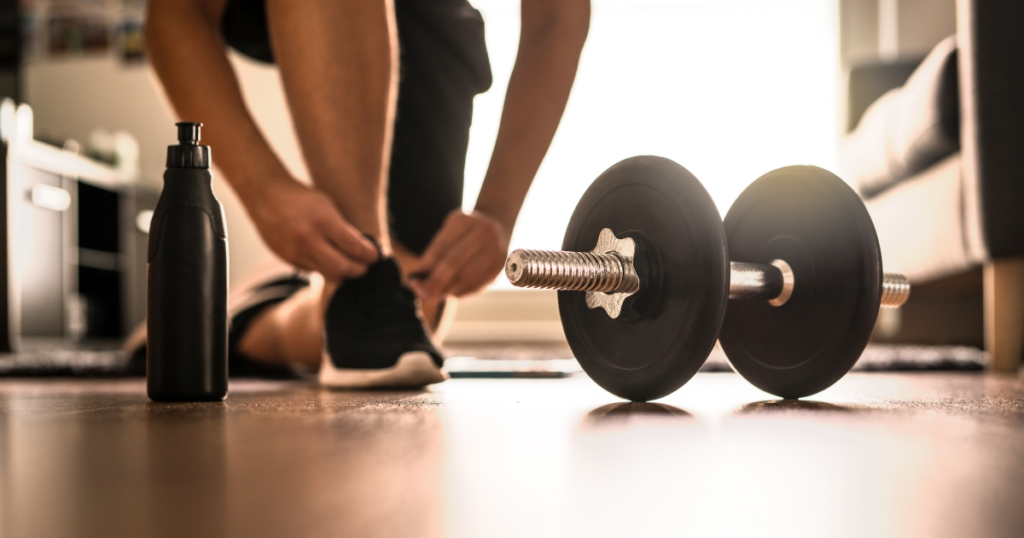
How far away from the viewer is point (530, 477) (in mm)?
360

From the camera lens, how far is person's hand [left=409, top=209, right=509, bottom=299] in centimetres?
92

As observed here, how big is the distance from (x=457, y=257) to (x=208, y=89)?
380 mm

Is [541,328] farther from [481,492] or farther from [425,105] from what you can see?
[481,492]

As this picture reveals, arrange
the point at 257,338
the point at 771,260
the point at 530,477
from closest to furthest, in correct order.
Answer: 1. the point at 530,477
2. the point at 771,260
3. the point at 257,338

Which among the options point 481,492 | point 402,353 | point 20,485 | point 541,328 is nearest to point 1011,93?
point 402,353

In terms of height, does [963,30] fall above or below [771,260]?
above

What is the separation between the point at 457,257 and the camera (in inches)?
36.4

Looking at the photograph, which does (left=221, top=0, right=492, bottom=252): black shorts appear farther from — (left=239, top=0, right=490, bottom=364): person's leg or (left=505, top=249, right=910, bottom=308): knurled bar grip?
(left=505, top=249, right=910, bottom=308): knurled bar grip

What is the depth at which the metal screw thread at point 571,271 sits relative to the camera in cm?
65

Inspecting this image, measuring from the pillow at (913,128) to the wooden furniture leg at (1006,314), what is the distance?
0.29 meters

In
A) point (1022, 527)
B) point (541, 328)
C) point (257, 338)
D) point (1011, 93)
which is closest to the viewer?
point (1022, 527)

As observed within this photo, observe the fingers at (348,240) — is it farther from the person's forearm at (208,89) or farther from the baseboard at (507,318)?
the baseboard at (507,318)

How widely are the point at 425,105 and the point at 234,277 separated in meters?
2.98

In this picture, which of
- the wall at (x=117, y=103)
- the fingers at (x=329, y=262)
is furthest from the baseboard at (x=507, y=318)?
the fingers at (x=329, y=262)
